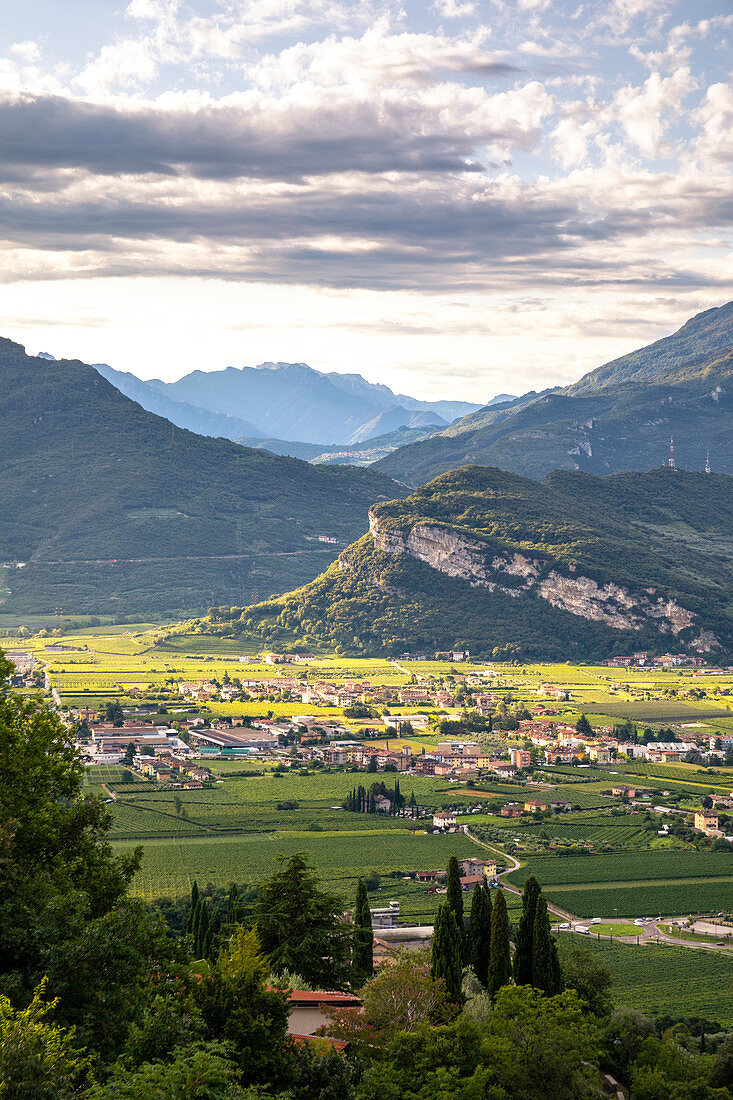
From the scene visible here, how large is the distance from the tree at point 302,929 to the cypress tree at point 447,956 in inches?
114

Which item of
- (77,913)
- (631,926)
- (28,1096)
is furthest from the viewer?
(631,926)

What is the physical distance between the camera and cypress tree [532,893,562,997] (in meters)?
43.4

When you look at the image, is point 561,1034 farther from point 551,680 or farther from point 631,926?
point 551,680

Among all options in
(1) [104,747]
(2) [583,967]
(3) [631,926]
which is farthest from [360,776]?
(2) [583,967]

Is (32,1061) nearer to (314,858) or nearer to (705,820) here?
(314,858)

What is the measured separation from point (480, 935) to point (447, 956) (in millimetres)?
4713

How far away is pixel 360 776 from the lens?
10700cm

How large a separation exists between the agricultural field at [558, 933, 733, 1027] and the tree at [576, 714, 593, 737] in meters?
57.6

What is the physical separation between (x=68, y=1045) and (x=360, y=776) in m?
82.4

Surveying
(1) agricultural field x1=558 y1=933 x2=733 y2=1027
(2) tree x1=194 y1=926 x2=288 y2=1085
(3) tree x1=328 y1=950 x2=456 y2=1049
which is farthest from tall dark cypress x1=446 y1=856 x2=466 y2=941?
(2) tree x1=194 y1=926 x2=288 y2=1085

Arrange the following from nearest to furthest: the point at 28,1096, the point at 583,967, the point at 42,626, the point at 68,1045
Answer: the point at 28,1096 < the point at 68,1045 < the point at 583,967 < the point at 42,626

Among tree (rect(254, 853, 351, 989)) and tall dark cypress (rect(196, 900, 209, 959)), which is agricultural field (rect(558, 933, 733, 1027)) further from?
tall dark cypress (rect(196, 900, 209, 959))

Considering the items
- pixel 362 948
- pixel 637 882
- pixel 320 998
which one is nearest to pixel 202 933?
pixel 362 948

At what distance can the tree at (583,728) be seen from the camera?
122 m
